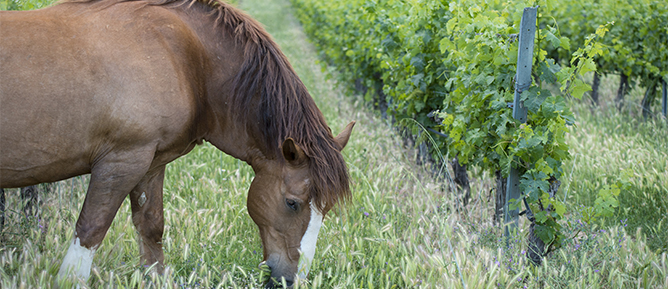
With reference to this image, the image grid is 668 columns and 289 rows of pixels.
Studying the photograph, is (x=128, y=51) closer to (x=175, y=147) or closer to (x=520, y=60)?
(x=175, y=147)

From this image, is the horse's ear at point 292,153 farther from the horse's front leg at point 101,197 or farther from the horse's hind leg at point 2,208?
the horse's hind leg at point 2,208

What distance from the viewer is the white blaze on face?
293 cm

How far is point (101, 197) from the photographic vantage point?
2.71 m

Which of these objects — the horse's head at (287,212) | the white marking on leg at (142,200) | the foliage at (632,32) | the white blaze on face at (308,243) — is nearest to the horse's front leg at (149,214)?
the white marking on leg at (142,200)

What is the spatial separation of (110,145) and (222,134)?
0.66 meters

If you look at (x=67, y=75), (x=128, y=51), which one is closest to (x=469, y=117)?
(x=128, y=51)

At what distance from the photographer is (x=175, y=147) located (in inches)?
114

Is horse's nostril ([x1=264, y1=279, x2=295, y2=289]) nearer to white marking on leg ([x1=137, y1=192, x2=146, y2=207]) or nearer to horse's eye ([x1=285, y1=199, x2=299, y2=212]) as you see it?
horse's eye ([x1=285, y1=199, x2=299, y2=212])

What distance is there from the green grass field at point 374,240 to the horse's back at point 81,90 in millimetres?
690

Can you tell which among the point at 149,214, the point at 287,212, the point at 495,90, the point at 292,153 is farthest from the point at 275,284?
the point at 495,90

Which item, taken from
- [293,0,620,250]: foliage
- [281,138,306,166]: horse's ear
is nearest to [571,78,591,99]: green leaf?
[293,0,620,250]: foliage

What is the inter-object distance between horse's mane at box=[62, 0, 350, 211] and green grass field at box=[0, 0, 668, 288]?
2.04 feet

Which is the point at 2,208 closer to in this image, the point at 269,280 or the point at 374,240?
the point at 269,280

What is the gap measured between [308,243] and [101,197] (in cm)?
114
